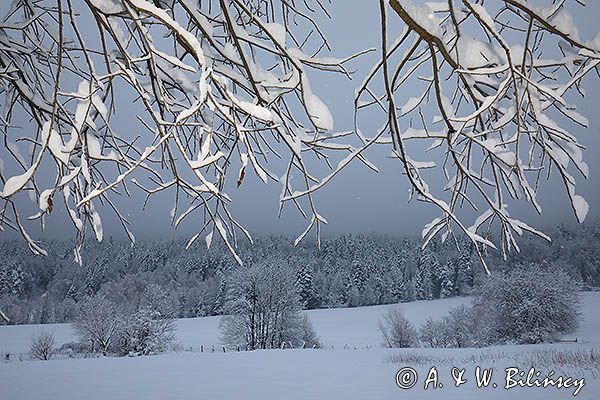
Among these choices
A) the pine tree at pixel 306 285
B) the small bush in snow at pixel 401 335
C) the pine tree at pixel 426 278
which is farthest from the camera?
the pine tree at pixel 426 278

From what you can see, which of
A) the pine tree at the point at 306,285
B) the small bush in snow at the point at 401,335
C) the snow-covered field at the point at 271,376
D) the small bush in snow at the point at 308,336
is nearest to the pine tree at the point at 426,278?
the pine tree at the point at 306,285

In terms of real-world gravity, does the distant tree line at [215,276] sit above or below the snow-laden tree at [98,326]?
above

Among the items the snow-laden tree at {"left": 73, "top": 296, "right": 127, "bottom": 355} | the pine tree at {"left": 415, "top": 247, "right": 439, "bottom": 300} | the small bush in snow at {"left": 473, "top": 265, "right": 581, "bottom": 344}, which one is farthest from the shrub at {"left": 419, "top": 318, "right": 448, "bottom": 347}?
the pine tree at {"left": 415, "top": 247, "right": 439, "bottom": 300}

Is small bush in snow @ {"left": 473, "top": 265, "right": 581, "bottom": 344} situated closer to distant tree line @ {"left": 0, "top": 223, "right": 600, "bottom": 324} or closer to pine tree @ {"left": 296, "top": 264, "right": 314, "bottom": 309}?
distant tree line @ {"left": 0, "top": 223, "right": 600, "bottom": 324}

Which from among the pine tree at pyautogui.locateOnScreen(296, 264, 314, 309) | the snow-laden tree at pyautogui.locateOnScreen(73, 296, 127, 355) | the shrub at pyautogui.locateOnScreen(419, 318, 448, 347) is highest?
the pine tree at pyautogui.locateOnScreen(296, 264, 314, 309)

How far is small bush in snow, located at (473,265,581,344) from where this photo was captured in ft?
77.3

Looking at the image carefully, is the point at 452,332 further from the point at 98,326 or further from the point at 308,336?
the point at 98,326

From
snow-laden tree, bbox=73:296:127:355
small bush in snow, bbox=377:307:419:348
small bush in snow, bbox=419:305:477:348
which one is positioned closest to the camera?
snow-laden tree, bbox=73:296:127:355

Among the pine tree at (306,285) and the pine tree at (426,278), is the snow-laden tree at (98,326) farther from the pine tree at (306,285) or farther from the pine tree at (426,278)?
the pine tree at (426,278)

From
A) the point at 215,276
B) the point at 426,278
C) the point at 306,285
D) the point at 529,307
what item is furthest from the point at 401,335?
the point at 215,276

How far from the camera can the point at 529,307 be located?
23984mm

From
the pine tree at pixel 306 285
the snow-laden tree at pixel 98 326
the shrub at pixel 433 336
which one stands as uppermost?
the pine tree at pixel 306 285

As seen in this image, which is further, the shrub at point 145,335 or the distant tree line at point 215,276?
the distant tree line at point 215,276

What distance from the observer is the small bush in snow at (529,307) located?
23.6 metres
